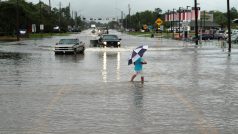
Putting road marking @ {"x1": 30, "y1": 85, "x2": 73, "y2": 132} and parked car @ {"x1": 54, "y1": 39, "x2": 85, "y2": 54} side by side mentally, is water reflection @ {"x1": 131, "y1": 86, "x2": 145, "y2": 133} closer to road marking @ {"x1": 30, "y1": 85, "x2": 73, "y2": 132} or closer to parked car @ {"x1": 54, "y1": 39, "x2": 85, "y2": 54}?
road marking @ {"x1": 30, "y1": 85, "x2": 73, "y2": 132}

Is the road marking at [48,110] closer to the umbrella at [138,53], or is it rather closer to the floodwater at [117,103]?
the floodwater at [117,103]

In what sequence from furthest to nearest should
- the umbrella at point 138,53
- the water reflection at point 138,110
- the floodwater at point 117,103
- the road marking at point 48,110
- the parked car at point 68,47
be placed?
the parked car at point 68,47
the umbrella at point 138,53
the water reflection at point 138,110
the floodwater at point 117,103
the road marking at point 48,110

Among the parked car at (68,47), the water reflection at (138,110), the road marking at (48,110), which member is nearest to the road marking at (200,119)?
the water reflection at (138,110)

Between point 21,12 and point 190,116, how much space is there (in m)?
100

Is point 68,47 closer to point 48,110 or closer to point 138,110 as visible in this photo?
point 48,110

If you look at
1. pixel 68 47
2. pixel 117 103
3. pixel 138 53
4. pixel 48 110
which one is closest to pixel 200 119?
pixel 117 103

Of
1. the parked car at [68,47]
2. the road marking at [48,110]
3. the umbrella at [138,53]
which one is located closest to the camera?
the road marking at [48,110]

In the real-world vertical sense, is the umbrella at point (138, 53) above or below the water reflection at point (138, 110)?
above

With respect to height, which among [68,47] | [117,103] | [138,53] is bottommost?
[117,103]

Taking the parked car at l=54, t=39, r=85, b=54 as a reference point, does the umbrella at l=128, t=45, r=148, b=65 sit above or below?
above

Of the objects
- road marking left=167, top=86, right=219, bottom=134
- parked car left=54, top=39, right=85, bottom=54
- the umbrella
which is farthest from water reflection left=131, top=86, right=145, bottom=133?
parked car left=54, top=39, right=85, bottom=54

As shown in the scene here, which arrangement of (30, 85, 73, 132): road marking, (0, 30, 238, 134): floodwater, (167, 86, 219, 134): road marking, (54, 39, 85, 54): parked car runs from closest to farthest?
1. (167, 86, 219, 134): road marking
2. (30, 85, 73, 132): road marking
3. (0, 30, 238, 134): floodwater
4. (54, 39, 85, 54): parked car

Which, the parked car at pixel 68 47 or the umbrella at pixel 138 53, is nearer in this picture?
the umbrella at pixel 138 53

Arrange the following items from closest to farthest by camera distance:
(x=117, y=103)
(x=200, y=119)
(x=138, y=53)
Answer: (x=200, y=119) < (x=117, y=103) < (x=138, y=53)
